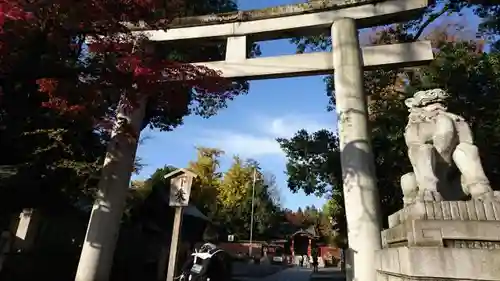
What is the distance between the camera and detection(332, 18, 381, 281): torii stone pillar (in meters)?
6.46

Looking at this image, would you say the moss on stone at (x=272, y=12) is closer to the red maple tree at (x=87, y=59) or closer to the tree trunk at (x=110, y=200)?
the red maple tree at (x=87, y=59)

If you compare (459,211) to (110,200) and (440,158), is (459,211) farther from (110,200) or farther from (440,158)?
(110,200)

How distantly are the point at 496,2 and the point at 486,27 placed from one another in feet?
2.26

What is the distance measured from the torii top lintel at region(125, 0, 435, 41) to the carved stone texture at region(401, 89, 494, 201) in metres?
4.35

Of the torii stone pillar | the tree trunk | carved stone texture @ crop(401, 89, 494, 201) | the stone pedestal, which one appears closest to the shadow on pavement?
the torii stone pillar

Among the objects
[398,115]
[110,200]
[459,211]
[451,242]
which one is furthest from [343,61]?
[110,200]

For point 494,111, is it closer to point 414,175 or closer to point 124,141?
point 414,175

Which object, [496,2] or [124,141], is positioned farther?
[496,2]

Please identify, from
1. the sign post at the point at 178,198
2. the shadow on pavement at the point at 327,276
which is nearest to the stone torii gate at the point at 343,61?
the sign post at the point at 178,198

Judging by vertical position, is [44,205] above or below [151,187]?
below

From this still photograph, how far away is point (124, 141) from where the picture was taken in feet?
26.8

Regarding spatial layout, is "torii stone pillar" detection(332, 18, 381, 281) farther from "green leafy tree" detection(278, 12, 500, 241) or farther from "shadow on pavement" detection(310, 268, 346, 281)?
"shadow on pavement" detection(310, 268, 346, 281)

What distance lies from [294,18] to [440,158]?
5.51m

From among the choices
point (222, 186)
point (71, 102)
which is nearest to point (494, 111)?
point (71, 102)
